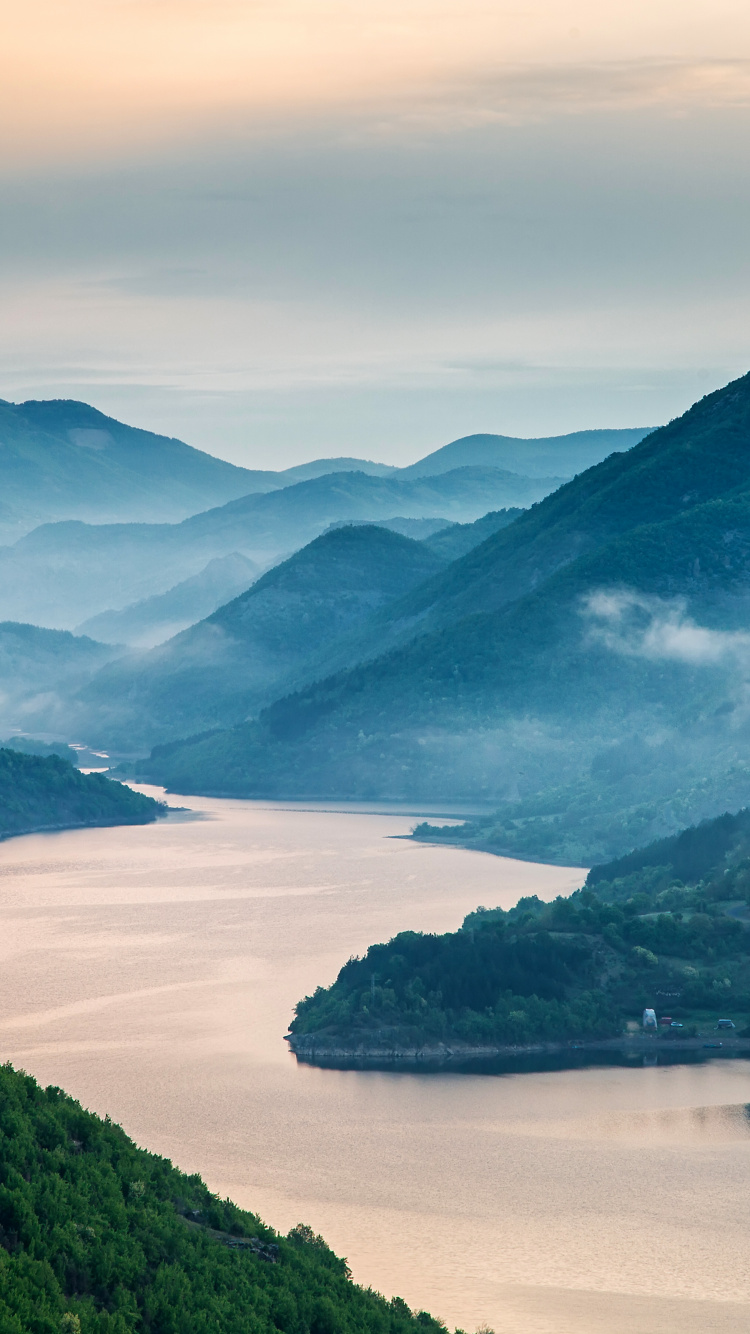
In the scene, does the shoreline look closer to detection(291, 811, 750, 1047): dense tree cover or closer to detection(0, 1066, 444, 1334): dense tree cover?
detection(291, 811, 750, 1047): dense tree cover

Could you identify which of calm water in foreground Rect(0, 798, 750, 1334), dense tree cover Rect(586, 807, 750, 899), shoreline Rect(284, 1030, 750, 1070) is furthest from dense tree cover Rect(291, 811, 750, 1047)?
dense tree cover Rect(586, 807, 750, 899)

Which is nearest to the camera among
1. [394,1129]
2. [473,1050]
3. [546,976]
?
[394,1129]

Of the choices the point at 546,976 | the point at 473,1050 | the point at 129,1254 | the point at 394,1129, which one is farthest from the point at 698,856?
the point at 129,1254

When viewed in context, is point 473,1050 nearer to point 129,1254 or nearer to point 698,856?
point 698,856

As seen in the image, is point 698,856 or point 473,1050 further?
point 698,856

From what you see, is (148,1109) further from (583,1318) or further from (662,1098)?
(583,1318)
